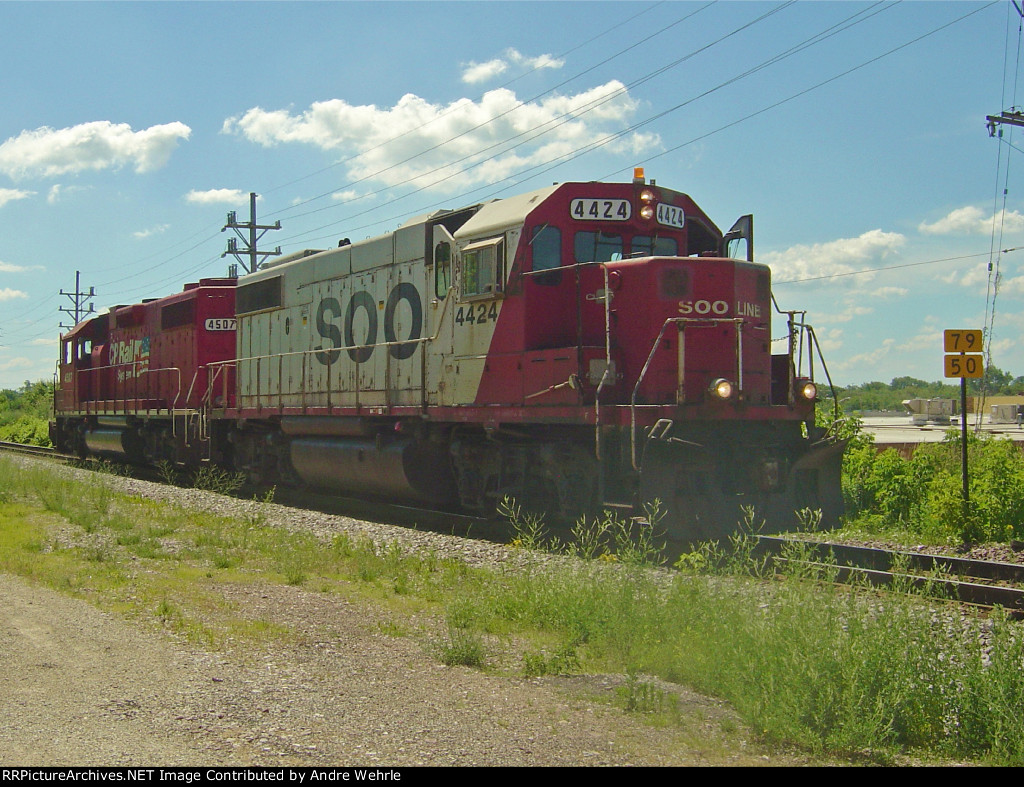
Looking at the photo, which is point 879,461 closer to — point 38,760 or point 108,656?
point 108,656

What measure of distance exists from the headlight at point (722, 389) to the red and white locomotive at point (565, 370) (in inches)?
0.8

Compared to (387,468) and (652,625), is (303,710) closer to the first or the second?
(652,625)

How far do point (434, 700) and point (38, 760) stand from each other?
184 centimetres

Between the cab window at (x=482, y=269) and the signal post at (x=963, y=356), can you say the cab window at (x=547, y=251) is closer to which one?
the cab window at (x=482, y=269)

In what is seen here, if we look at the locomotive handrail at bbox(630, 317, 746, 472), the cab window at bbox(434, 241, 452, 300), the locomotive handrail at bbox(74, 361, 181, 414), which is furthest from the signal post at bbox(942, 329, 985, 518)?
the locomotive handrail at bbox(74, 361, 181, 414)

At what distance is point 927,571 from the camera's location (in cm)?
808

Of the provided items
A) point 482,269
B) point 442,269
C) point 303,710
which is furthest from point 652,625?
point 442,269

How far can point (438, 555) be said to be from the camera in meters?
9.57

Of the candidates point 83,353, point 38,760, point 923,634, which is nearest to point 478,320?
point 923,634

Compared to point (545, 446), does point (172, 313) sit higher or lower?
higher

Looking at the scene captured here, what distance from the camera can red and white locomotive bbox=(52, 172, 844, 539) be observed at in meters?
9.06

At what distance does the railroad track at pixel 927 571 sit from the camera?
6.35 metres

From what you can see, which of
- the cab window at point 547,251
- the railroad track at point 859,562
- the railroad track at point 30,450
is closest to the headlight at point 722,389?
the railroad track at point 859,562

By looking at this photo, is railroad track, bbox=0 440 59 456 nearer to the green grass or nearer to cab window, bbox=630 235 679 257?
the green grass
